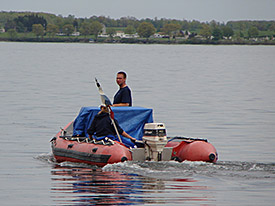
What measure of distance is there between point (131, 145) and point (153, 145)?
0.98m

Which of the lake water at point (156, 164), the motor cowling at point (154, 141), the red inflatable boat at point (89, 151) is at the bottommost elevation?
the lake water at point (156, 164)

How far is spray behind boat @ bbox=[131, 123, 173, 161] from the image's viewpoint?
14192 millimetres

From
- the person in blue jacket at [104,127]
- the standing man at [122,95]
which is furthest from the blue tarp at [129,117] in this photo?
the standing man at [122,95]

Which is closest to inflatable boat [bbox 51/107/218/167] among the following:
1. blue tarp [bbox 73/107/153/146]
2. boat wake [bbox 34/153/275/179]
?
blue tarp [bbox 73/107/153/146]

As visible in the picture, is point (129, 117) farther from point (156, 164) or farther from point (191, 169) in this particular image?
point (191, 169)

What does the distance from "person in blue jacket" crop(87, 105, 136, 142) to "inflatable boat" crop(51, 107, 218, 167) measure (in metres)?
0.14

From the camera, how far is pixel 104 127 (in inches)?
589

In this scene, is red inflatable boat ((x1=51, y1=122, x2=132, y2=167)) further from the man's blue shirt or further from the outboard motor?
the man's blue shirt

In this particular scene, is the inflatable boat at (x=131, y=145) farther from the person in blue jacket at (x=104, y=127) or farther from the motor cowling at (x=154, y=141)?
the person in blue jacket at (x=104, y=127)

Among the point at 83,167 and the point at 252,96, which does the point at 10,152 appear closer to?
the point at 83,167

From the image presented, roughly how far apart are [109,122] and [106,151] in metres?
0.80

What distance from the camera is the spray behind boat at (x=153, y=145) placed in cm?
1419

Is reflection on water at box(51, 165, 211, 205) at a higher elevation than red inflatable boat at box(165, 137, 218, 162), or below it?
below

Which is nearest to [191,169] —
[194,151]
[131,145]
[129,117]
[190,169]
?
[190,169]
